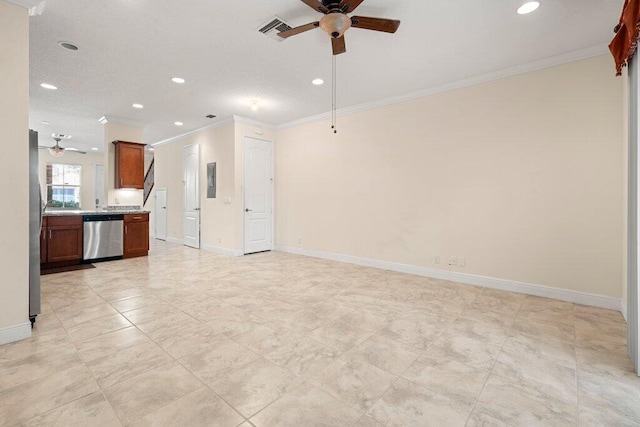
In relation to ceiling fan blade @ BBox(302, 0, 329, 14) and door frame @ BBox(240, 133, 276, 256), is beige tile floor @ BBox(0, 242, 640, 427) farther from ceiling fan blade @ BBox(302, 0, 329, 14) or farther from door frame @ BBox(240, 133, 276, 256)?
ceiling fan blade @ BBox(302, 0, 329, 14)

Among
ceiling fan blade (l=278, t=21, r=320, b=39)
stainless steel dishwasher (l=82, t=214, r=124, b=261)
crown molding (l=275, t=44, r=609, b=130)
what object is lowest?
stainless steel dishwasher (l=82, t=214, r=124, b=261)

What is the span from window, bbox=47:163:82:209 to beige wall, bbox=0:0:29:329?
30.1 ft

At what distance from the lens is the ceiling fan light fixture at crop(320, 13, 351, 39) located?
2.27 metres

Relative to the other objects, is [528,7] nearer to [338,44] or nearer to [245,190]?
[338,44]

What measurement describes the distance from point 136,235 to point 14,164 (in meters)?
3.86

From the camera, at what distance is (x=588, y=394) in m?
1.77

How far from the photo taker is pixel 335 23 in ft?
7.55

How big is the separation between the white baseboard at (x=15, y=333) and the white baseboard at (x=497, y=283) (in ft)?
14.1

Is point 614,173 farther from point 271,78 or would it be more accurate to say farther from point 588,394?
point 271,78

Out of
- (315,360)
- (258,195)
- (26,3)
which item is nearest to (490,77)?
(315,360)

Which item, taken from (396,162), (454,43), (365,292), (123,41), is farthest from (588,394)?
(123,41)

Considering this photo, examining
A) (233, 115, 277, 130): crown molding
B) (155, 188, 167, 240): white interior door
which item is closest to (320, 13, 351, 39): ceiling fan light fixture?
(233, 115, 277, 130): crown molding

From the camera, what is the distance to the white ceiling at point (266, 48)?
265 centimetres

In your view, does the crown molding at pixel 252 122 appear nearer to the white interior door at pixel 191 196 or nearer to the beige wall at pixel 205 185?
the beige wall at pixel 205 185
